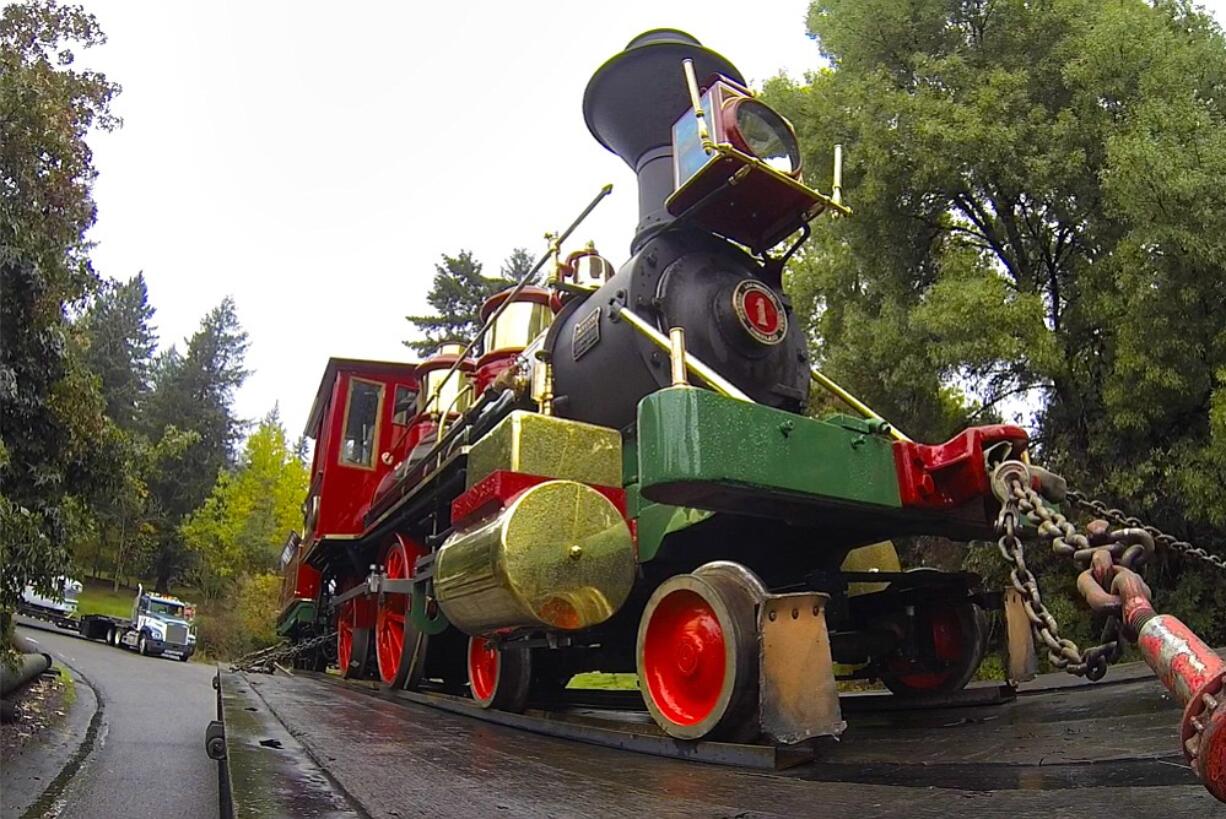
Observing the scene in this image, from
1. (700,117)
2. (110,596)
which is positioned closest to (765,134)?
(700,117)

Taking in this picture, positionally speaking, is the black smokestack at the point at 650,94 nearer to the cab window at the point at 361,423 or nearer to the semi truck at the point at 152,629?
the cab window at the point at 361,423

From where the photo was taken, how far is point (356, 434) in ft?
26.2

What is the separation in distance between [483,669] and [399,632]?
1.72 meters

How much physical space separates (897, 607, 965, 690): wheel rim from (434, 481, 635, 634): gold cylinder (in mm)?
1441

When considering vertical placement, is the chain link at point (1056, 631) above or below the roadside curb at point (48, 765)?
above

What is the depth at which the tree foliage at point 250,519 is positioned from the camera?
3431cm

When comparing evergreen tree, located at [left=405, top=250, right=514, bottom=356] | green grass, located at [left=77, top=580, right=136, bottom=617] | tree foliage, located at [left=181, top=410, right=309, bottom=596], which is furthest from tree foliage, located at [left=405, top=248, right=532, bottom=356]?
→ green grass, located at [left=77, top=580, right=136, bottom=617]

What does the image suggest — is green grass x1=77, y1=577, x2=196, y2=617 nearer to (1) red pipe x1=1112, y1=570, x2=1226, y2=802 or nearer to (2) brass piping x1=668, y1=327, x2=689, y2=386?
(2) brass piping x1=668, y1=327, x2=689, y2=386

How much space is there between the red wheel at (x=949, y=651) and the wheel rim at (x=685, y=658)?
1.44 m

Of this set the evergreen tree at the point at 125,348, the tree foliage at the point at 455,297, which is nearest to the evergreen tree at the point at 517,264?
the tree foliage at the point at 455,297

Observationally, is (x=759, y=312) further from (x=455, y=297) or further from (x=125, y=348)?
(x=125, y=348)

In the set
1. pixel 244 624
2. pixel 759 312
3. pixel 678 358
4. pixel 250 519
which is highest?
pixel 250 519

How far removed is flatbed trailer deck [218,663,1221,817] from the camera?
1.62m

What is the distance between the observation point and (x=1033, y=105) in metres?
9.67
